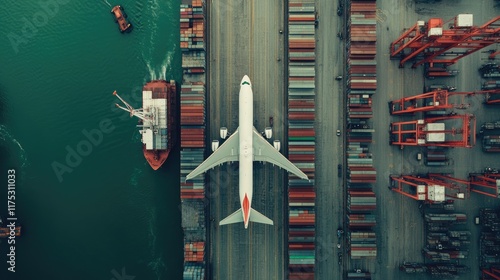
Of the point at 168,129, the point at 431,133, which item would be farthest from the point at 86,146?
the point at 431,133

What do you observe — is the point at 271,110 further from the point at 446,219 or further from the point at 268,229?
the point at 446,219

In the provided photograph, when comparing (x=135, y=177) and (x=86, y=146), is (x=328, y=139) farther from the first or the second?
(x=86, y=146)

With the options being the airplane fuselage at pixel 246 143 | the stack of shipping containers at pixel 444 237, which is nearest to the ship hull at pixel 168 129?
the airplane fuselage at pixel 246 143

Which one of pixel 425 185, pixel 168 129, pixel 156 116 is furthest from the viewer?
pixel 168 129

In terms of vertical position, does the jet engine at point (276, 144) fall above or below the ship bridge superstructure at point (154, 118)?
below

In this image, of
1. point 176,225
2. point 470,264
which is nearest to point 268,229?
point 176,225

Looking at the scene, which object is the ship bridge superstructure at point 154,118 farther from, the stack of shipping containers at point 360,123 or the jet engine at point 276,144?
the stack of shipping containers at point 360,123

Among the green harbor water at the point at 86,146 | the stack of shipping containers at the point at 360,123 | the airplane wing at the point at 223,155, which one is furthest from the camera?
the green harbor water at the point at 86,146
